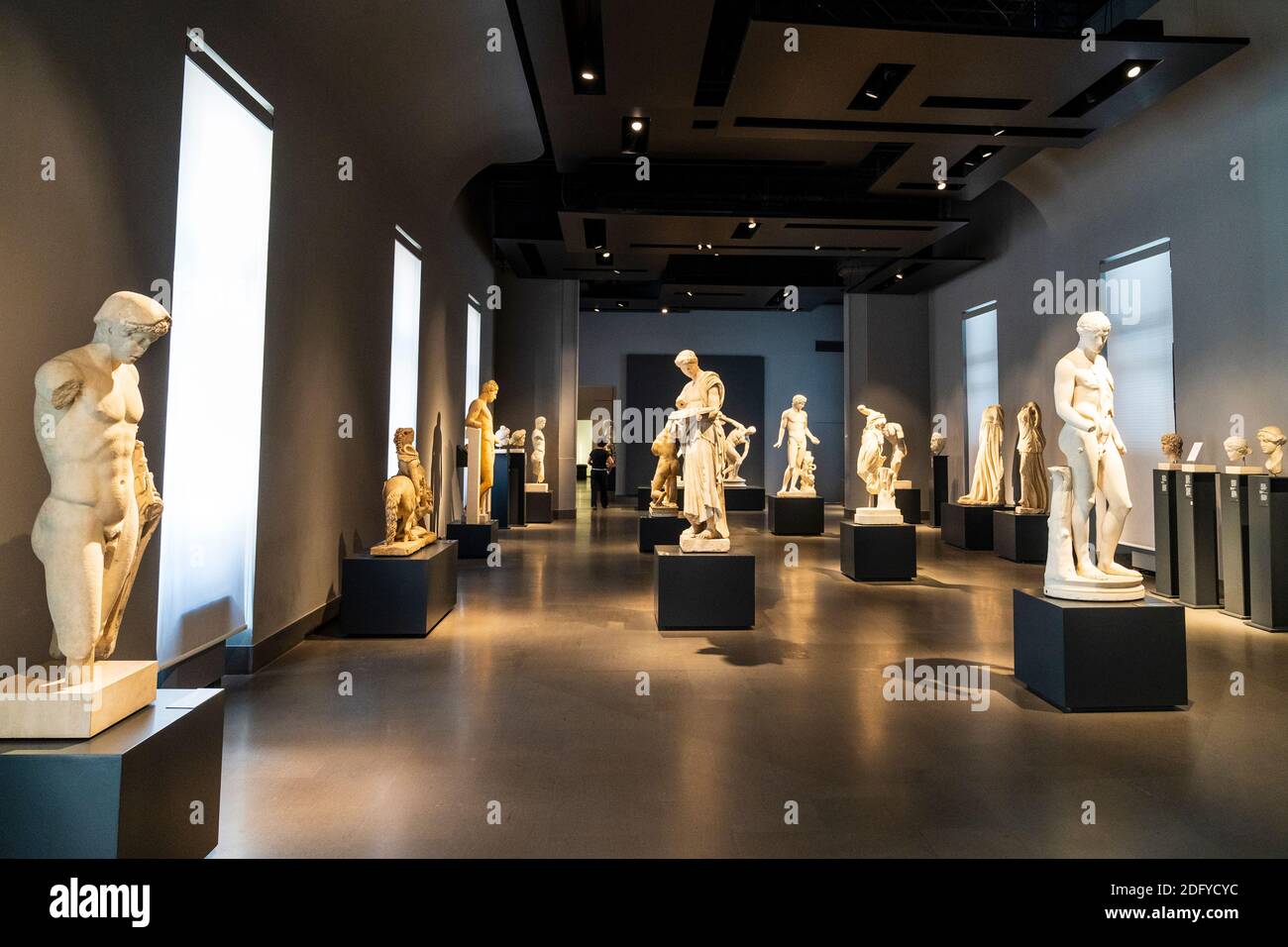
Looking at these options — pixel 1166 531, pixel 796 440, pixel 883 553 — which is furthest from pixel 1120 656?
pixel 796 440

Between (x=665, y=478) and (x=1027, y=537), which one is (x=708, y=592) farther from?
(x=1027, y=537)

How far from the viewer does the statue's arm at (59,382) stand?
2391 mm

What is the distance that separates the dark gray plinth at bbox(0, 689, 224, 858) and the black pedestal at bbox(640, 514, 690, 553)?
891 cm

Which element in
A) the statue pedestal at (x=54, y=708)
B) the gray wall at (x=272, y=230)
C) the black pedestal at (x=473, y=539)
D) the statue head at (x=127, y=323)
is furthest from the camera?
the black pedestal at (x=473, y=539)

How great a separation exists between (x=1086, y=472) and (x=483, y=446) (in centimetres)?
865

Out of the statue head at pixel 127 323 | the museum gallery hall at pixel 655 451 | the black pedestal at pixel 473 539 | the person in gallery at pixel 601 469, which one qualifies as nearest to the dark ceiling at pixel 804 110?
the museum gallery hall at pixel 655 451

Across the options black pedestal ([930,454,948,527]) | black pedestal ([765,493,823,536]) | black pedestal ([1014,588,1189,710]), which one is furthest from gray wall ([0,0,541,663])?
black pedestal ([930,454,948,527])

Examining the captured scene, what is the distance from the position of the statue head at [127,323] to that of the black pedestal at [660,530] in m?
8.87

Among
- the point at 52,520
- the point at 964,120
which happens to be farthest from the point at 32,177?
the point at 964,120

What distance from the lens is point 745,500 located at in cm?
1883

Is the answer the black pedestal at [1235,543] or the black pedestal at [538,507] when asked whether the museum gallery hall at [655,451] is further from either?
the black pedestal at [538,507]

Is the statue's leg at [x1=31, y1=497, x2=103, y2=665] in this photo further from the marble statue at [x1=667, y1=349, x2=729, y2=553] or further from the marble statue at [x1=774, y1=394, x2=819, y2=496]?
the marble statue at [x1=774, y1=394, x2=819, y2=496]
